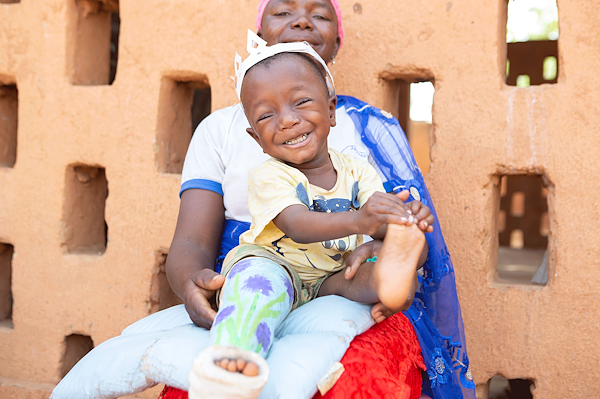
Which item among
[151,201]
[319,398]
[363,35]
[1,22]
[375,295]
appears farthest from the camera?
[1,22]

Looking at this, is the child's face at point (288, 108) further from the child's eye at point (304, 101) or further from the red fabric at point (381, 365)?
the red fabric at point (381, 365)

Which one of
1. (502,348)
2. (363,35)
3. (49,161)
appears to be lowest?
(502,348)

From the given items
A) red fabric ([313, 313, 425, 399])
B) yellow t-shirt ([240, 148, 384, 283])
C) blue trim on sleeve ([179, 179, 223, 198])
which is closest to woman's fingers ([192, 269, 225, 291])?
yellow t-shirt ([240, 148, 384, 283])

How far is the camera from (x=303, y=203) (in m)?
1.52

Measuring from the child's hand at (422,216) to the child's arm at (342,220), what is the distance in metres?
0.03

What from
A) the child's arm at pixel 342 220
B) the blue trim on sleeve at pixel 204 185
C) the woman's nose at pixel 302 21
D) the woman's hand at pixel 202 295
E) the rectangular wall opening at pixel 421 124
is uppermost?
the rectangular wall opening at pixel 421 124

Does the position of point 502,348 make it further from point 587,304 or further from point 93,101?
point 93,101

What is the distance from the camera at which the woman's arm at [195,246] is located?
1.60 metres

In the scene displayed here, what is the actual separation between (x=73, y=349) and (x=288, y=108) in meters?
2.01

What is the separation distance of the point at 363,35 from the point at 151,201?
1200mm

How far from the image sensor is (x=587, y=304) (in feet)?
7.02

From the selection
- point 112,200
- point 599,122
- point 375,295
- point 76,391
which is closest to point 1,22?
point 112,200

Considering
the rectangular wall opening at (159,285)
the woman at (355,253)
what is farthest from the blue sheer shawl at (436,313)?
the rectangular wall opening at (159,285)

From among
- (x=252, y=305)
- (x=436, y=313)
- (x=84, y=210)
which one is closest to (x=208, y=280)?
(x=252, y=305)
